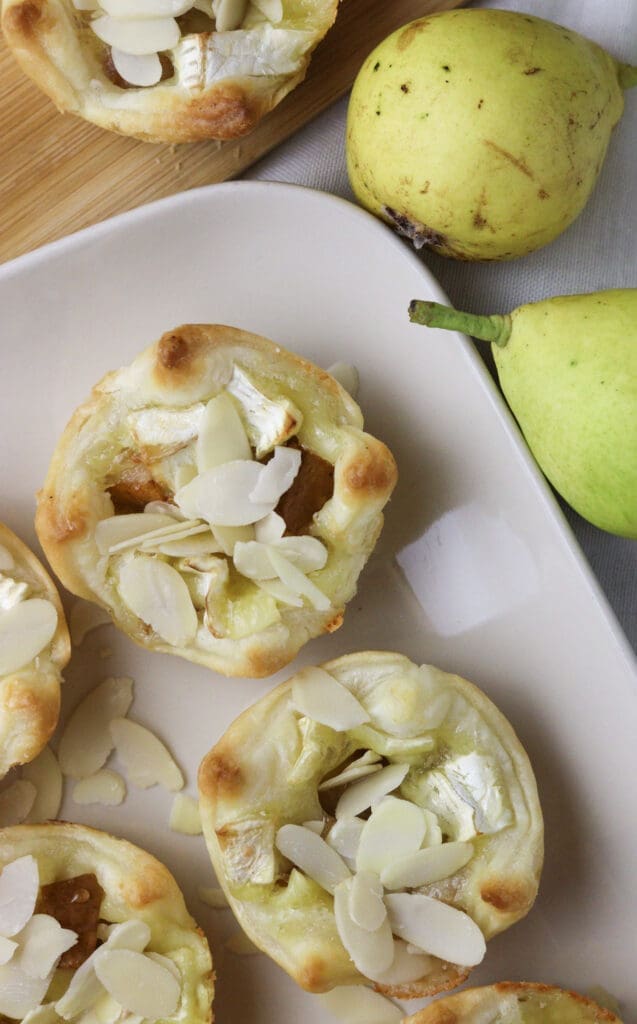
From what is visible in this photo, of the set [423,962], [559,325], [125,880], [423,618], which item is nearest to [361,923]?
[423,962]

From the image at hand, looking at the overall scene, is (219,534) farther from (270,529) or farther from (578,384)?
(578,384)

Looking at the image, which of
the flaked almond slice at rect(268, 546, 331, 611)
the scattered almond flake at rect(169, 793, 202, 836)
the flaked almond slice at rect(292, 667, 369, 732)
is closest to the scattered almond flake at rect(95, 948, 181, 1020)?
the scattered almond flake at rect(169, 793, 202, 836)

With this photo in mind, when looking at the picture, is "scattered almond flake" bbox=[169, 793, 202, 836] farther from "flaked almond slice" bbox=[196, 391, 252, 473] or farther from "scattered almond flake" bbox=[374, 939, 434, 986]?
"flaked almond slice" bbox=[196, 391, 252, 473]

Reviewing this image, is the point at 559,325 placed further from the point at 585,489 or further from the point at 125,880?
the point at 125,880

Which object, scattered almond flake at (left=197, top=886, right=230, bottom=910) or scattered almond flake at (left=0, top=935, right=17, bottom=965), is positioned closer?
→ scattered almond flake at (left=0, top=935, right=17, bottom=965)

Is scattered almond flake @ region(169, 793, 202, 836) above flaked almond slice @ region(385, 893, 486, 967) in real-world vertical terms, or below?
below

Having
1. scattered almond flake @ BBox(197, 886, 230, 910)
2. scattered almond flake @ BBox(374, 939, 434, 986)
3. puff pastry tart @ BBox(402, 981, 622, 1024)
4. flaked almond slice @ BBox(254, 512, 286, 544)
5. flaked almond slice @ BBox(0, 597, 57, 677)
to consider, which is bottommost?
scattered almond flake @ BBox(197, 886, 230, 910)

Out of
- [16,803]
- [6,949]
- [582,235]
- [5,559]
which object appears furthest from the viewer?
[582,235]

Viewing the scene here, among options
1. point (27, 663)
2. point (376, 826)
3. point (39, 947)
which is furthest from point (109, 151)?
point (39, 947)
